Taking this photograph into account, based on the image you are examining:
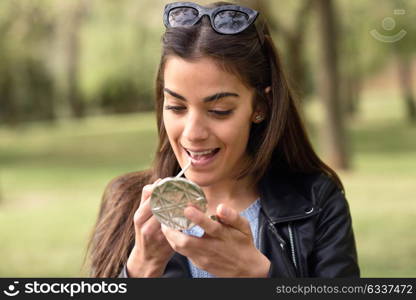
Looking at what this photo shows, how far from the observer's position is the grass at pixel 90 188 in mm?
7113

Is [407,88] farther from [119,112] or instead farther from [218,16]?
[218,16]

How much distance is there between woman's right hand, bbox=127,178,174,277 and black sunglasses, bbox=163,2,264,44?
53 centimetres

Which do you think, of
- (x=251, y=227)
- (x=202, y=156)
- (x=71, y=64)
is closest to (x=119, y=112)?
(x=71, y=64)

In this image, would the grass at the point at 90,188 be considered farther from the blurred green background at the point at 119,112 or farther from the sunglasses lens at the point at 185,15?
the sunglasses lens at the point at 185,15

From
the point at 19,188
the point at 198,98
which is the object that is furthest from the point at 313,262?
the point at 19,188

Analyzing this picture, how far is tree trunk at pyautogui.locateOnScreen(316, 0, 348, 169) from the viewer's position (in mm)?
12117

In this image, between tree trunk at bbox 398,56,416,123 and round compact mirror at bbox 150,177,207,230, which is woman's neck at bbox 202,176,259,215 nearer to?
round compact mirror at bbox 150,177,207,230

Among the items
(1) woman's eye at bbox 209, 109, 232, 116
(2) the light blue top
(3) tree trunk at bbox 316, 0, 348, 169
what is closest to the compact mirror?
(2) the light blue top

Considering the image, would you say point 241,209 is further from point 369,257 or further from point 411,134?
point 411,134

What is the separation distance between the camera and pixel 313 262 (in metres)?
2.04

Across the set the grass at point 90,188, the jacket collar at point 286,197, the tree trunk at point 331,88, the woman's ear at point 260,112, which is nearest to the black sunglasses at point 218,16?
the woman's ear at point 260,112

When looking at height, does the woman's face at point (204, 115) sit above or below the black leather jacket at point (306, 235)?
above

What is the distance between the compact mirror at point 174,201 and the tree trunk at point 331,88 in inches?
420

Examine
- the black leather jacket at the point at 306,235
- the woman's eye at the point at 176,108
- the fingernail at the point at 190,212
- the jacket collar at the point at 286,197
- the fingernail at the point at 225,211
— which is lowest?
the black leather jacket at the point at 306,235
